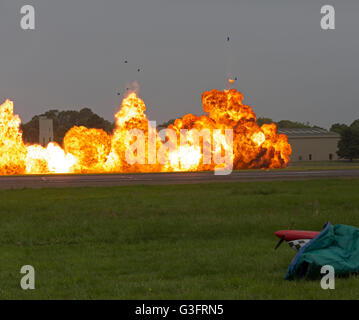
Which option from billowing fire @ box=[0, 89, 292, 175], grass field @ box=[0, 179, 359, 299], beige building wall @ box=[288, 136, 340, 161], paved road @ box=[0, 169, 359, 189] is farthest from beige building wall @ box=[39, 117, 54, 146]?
grass field @ box=[0, 179, 359, 299]

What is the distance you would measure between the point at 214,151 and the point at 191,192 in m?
34.7

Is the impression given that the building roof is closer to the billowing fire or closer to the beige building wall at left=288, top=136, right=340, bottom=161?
the beige building wall at left=288, top=136, right=340, bottom=161

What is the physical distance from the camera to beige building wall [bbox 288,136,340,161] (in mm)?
115500

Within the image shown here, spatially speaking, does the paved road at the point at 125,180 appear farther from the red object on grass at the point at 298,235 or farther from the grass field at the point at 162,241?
the red object on grass at the point at 298,235

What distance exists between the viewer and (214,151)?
6306 centimetres

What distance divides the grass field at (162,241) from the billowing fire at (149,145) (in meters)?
28.5

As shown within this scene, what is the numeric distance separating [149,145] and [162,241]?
144 feet

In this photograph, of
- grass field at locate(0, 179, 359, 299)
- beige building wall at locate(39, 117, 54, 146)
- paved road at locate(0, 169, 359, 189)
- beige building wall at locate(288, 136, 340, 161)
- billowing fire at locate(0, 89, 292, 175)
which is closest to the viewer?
grass field at locate(0, 179, 359, 299)

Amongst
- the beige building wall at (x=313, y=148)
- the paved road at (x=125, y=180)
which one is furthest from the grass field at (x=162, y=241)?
the beige building wall at (x=313, y=148)

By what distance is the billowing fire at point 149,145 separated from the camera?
189 ft

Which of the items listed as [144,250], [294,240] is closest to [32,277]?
[144,250]

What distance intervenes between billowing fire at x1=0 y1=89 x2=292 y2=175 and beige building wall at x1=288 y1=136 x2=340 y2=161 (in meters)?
50.0

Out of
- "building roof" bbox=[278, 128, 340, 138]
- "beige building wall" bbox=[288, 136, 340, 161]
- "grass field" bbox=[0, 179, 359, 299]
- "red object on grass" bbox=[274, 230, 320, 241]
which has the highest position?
"building roof" bbox=[278, 128, 340, 138]
